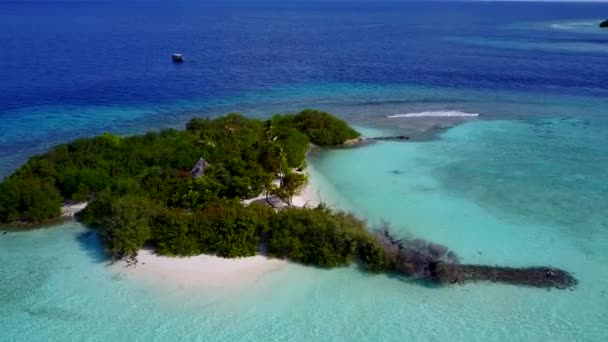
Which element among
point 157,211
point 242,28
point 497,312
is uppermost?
point 242,28

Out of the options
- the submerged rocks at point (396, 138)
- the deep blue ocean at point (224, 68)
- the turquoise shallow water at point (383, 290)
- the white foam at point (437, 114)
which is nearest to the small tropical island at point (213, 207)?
the turquoise shallow water at point (383, 290)

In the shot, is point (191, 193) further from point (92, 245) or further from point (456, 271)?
point (456, 271)

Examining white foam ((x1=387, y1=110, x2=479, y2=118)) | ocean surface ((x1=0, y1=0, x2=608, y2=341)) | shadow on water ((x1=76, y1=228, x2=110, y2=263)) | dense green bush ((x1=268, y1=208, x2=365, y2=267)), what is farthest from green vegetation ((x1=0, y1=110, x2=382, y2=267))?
white foam ((x1=387, y1=110, x2=479, y2=118))

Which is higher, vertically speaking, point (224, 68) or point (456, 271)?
point (224, 68)

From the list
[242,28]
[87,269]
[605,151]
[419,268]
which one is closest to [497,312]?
[419,268]

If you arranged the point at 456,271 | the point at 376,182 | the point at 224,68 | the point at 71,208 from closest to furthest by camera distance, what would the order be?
the point at 456,271 < the point at 71,208 < the point at 376,182 < the point at 224,68

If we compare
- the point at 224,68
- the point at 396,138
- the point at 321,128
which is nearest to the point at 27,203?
the point at 321,128

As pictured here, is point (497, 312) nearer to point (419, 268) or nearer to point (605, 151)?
point (419, 268)

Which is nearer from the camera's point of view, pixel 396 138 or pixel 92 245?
pixel 92 245
